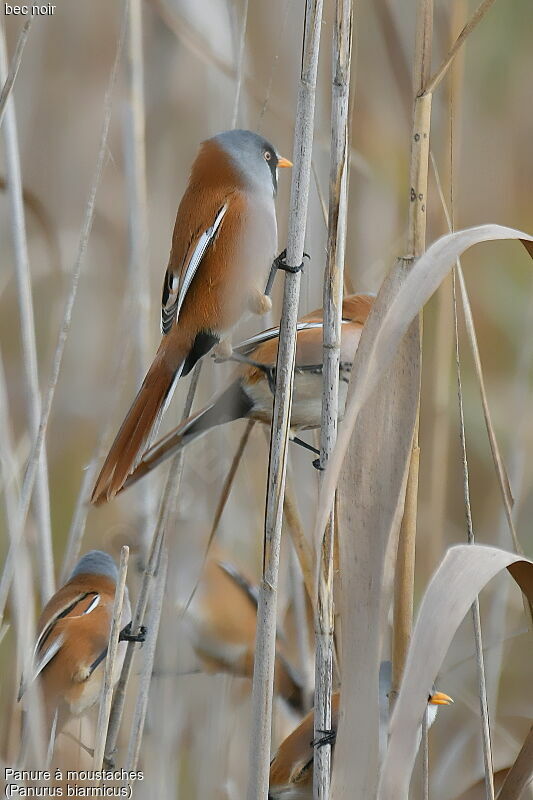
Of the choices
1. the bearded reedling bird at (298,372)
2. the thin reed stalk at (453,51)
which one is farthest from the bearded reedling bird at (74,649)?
the thin reed stalk at (453,51)

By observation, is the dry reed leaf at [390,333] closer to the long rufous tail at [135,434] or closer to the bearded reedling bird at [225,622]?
the long rufous tail at [135,434]

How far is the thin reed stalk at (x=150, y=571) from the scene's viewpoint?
1.19 m

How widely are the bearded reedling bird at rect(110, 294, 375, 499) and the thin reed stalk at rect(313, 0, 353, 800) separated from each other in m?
0.49

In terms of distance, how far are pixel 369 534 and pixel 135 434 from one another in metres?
0.56

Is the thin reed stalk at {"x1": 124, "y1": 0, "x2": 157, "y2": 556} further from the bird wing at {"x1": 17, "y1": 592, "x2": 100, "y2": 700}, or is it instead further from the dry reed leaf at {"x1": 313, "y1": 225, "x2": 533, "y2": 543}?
the dry reed leaf at {"x1": 313, "y1": 225, "x2": 533, "y2": 543}

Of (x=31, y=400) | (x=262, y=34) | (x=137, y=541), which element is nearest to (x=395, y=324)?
(x=31, y=400)

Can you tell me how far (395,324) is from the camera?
71 cm

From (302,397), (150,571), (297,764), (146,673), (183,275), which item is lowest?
(297,764)

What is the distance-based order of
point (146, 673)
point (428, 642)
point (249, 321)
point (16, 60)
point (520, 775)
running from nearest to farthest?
1. point (428, 642)
2. point (520, 775)
3. point (16, 60)
4. point (146, 673)
5. point (249, 321)

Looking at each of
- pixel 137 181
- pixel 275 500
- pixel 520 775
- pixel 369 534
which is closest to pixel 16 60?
pixel 137 181

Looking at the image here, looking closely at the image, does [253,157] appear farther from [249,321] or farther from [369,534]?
[369,534]

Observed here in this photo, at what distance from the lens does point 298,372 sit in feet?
5.24

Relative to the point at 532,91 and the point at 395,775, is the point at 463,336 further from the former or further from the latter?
the point at 395,775

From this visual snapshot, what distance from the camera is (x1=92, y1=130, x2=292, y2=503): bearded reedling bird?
4.61 feet
